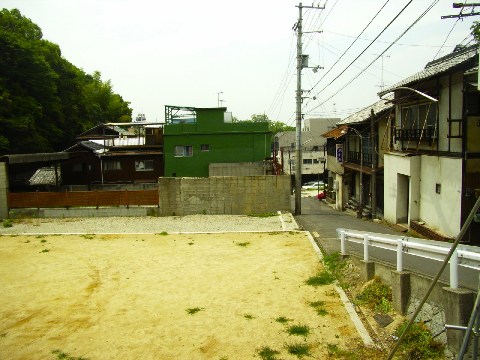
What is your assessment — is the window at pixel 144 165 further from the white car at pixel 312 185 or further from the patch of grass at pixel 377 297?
the white car at pixel 312 185

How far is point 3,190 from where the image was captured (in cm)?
2325

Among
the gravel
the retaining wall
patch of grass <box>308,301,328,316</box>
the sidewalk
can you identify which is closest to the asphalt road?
the sidewalk

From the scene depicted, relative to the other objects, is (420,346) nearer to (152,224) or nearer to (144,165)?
(152,224)

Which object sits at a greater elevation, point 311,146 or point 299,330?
point 311,146

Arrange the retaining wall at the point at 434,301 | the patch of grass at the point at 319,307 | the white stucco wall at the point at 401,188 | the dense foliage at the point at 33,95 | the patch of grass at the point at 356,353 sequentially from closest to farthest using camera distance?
the retaining wall at the point at 434,301
the patch of grass at the point at 356,353
the patch of grass at the point at 319,307
the white stucco wall at the point at 401,188
the dense foliage at the point at 33,95

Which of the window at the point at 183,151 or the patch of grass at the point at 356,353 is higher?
the window at the point at 183,151

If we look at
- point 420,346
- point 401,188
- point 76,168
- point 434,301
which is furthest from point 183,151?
point 420,346

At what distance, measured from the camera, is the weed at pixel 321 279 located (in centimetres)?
1102

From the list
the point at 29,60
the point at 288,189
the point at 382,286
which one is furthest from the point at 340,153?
the point at 29,60

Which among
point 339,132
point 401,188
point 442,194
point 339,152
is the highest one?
point 339,132

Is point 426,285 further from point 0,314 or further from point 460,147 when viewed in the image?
point 0,314

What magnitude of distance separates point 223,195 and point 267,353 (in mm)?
15702

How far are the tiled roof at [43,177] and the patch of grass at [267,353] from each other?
101 feet

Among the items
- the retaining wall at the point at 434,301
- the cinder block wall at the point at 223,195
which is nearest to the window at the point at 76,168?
the cinder block wall at the point at 223,195
